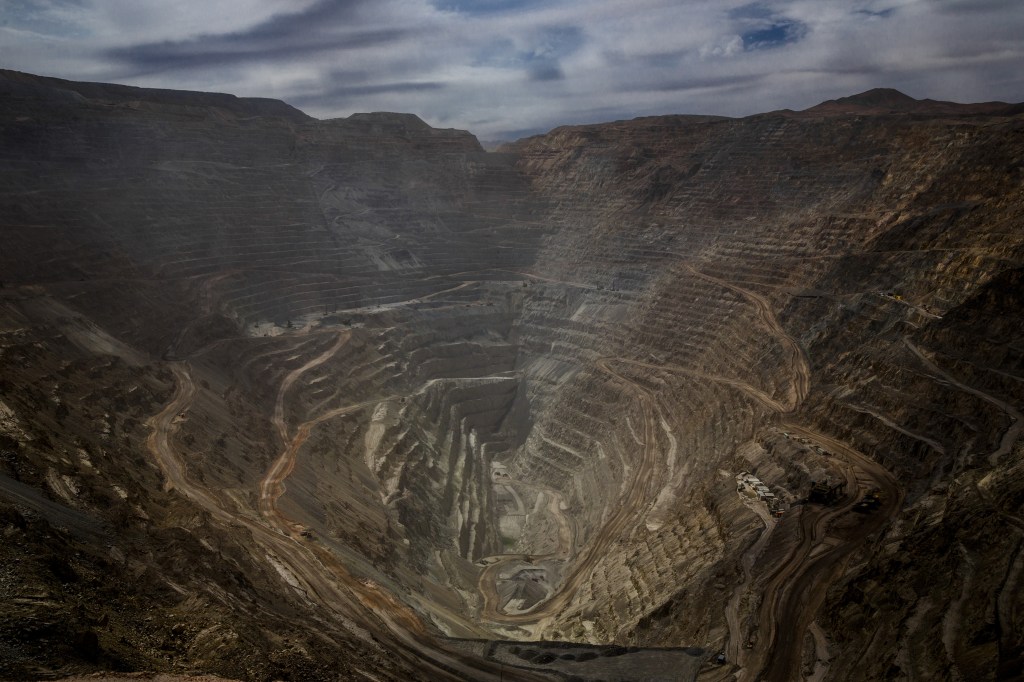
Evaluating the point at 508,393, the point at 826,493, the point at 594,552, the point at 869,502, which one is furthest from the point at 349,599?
the point at 508,393

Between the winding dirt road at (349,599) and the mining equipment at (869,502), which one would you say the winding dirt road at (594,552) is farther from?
the mining equipment at (869,502)

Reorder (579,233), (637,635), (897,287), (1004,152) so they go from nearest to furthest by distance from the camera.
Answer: (637,635) → (897,287) → (1004,152) → (579,233)

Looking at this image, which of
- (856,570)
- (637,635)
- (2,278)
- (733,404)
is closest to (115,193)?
(2,278)

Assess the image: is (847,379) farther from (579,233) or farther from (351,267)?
(351,267)

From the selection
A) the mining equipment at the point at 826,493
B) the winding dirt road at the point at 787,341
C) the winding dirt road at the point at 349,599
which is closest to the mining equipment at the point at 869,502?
the mining equipment at the point at 826,493

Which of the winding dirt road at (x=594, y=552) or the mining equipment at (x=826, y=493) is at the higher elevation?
the mining equipment at (x=826, y=493)

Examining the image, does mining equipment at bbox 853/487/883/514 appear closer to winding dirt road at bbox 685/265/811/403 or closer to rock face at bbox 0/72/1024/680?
rock face at bbox 0/72/1024/680

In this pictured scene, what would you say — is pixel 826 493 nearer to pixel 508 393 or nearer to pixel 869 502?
pixel 869 502
